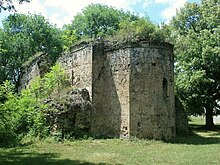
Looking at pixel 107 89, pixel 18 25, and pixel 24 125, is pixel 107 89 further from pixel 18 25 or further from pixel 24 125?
pixel 18 25

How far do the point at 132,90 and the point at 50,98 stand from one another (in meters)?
4.72

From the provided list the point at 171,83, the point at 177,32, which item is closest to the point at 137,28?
the point at 171,83

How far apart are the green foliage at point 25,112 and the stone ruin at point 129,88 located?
2384mm

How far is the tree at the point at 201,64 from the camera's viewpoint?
28.9m

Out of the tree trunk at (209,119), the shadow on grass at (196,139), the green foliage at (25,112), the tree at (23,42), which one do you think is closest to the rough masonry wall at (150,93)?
the shadow on grass at (196,139)

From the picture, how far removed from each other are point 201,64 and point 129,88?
1250 cm

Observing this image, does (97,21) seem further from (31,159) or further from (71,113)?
(31,159)

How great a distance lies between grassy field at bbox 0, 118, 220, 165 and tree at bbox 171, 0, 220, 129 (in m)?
11.5

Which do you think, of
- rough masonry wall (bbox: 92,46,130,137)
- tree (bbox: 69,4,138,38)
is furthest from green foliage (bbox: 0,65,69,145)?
tree (bbox: 69,4,138,38)

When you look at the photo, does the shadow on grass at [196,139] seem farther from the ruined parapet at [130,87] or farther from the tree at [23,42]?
the tree at [23,42]

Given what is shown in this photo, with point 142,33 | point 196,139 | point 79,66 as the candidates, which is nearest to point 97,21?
point 79,66

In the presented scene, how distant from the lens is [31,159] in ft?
44.0

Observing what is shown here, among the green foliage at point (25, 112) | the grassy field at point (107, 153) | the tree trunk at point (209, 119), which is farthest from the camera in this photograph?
the tree trunk at point (209, 119)

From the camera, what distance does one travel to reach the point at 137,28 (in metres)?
20.4
